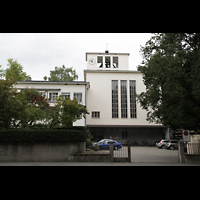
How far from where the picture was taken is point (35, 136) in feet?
45.3

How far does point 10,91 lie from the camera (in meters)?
15.3

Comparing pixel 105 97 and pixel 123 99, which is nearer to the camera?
pixel 105 97

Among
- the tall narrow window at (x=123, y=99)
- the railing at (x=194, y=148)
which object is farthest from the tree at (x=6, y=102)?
the tall narrow window at (x=123, y=99)

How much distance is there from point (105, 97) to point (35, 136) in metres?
25.4

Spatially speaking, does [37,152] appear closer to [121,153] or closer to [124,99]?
[121,153]

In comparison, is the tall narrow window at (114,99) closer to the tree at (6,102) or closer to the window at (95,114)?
the window at (95,114)

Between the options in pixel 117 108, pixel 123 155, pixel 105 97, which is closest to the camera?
pixel 123 155

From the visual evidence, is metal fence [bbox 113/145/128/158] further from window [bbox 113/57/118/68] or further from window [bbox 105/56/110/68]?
window [bbox 113/57/118/68]

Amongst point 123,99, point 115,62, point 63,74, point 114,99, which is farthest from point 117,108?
point 63,74

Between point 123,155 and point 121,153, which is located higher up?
point 121,153
